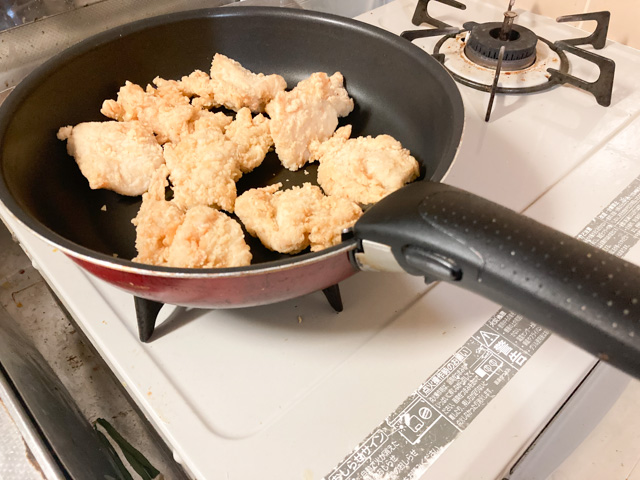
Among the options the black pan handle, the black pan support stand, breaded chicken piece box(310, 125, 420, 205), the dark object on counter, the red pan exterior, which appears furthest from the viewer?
the black pan support stand

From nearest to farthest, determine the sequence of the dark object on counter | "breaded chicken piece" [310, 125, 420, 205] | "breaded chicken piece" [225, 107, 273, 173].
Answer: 1. the dark object on counter
2. "breaded chicken piece" [310, 125, 420, 205]
3. "breaded chicken piece" [225, 107, 273, 173]

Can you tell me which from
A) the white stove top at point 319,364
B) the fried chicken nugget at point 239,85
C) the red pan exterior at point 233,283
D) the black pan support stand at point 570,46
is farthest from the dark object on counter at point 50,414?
the black pan support stand at point 570,46

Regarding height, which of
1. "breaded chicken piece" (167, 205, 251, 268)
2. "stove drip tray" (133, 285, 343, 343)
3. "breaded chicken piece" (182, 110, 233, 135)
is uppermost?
"breaded chicken piece" (182, 110, 233, 135)

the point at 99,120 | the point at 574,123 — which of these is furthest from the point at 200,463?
the point at 574,123

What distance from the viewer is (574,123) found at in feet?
3.14

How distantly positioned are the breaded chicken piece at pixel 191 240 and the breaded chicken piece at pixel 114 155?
126 millimetres

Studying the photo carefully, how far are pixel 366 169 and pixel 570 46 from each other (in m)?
0.63

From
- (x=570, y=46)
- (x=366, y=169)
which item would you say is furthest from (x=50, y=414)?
(x=570, y=46)

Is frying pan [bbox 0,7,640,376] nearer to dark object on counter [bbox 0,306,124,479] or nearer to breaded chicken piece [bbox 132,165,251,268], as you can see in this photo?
breaded chicken piece [bbox 132,165,251,268]

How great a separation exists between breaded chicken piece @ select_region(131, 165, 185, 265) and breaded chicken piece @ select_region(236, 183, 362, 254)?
10cm

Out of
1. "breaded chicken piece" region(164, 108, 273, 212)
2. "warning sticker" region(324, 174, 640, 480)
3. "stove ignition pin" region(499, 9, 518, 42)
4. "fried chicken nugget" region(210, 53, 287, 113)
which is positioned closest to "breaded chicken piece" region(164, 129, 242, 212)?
"breaded chicken piece" region(164, 108, 273, 212)

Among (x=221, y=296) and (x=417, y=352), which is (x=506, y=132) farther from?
(x=221, y=296)

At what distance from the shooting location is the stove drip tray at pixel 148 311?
→ 0.62m

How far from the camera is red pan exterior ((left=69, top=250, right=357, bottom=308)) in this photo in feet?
1.61
